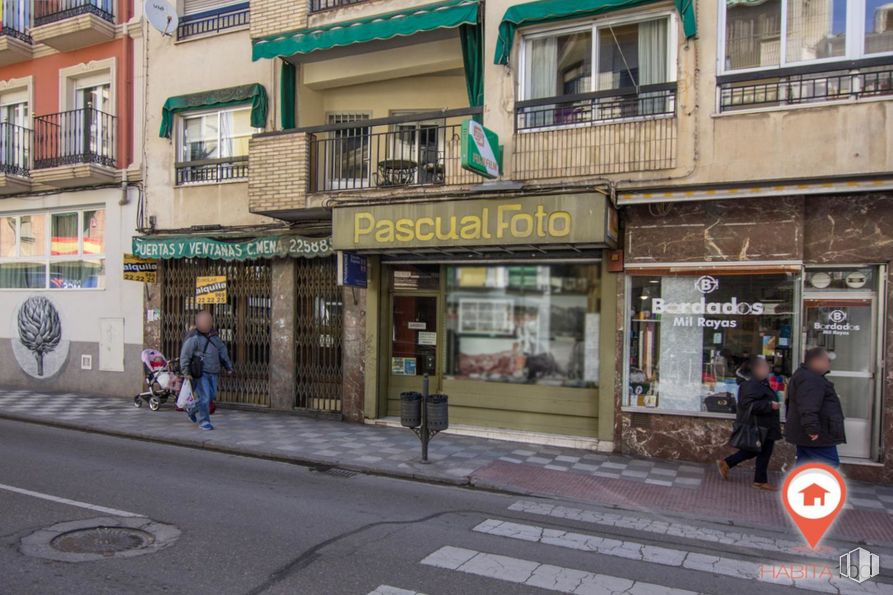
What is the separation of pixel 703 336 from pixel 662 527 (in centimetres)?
356

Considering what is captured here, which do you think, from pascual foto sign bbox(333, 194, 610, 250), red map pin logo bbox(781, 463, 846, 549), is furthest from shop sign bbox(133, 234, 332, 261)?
red map pin logo bbox(781, 463, 846, 549)

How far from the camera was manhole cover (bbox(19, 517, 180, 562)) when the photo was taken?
5.15 meters

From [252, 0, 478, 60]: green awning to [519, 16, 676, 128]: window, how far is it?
3.97ft

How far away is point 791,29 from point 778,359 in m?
4.42

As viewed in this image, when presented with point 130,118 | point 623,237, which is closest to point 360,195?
point 623,237

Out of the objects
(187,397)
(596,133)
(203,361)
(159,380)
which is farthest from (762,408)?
(159,380)

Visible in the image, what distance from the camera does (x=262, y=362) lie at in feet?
42.1

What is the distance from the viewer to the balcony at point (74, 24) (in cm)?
1385

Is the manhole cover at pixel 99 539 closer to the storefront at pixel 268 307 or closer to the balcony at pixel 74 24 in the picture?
the storefront at pixel 268 307

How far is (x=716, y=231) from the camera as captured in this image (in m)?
8.98

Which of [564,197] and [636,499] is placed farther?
[564,197]

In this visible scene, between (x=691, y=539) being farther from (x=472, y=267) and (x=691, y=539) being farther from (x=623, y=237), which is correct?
(x=472, y=267)

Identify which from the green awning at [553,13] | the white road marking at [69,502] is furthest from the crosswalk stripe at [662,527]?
the green awning at [553,13]

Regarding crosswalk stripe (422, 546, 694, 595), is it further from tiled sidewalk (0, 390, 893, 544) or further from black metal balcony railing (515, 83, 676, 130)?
black metal balcony railing (515, 83, 676, 130)
